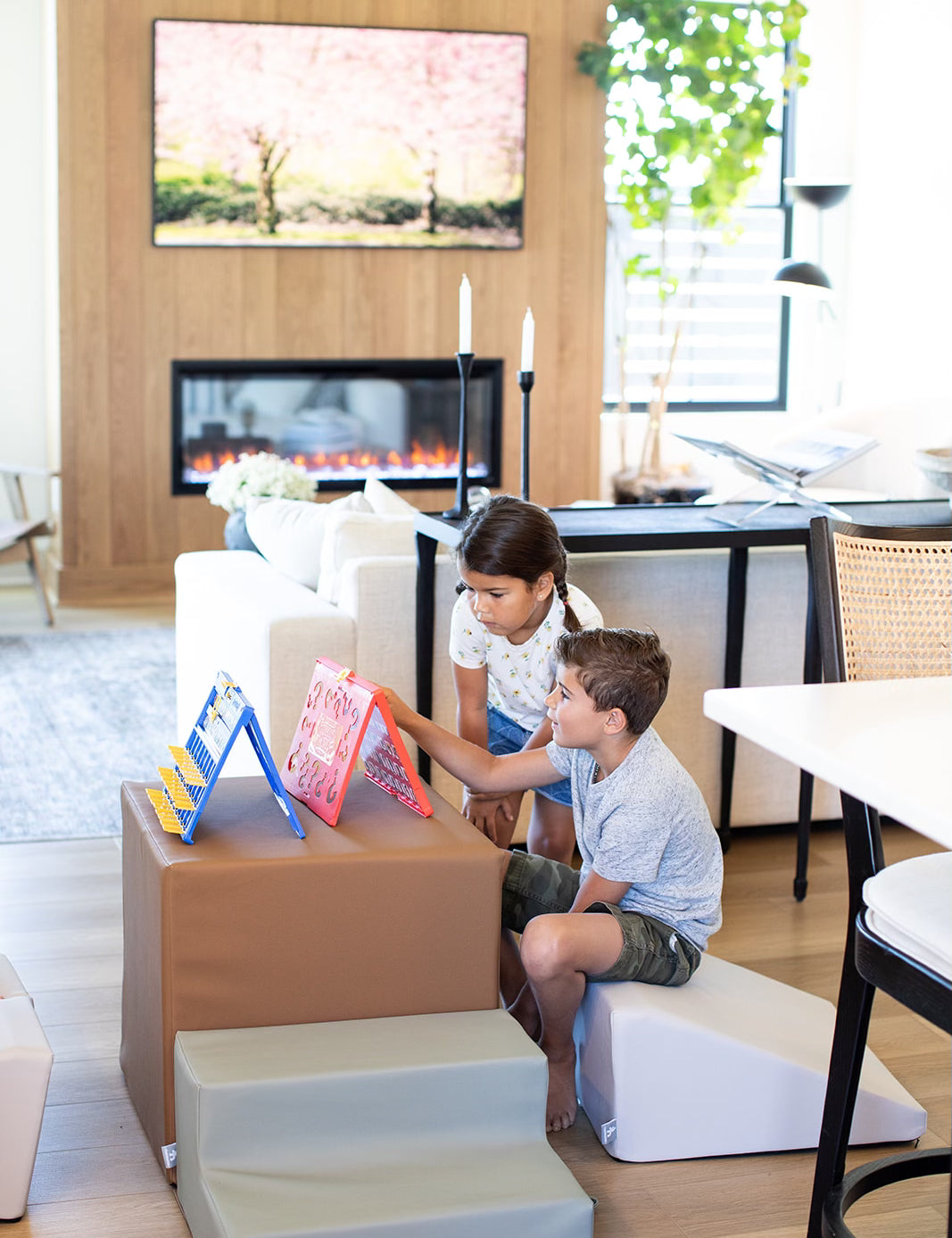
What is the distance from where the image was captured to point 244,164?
611 cm

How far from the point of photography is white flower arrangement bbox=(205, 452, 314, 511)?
4.65m

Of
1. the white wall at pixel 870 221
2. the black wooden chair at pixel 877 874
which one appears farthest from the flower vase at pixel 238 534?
the white wall at pixel 870 221

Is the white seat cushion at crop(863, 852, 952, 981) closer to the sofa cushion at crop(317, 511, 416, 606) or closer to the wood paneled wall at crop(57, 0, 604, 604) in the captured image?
the sofa cushion at crop(317, 511, 416, 606)

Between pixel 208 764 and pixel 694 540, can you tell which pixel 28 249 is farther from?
pixel 208 764

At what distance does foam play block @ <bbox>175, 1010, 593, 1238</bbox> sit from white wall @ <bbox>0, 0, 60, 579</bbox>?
15.3ft

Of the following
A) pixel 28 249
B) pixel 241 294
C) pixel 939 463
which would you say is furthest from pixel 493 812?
pixel 28 249

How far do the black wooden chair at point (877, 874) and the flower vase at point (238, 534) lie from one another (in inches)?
99.2

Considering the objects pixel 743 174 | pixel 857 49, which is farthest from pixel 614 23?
pixel 857 49

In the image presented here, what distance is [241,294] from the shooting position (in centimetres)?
617

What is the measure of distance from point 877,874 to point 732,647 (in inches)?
63.4

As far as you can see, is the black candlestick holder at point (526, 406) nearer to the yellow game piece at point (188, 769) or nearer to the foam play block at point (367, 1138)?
the yellow game piece at point (188, 769)

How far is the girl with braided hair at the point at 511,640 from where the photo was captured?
2.33 meters

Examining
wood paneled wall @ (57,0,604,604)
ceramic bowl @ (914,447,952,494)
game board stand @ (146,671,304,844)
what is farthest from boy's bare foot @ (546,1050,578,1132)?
wood paneled wall @ (57,0,604,604)

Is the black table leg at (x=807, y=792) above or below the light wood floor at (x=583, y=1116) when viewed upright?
above
